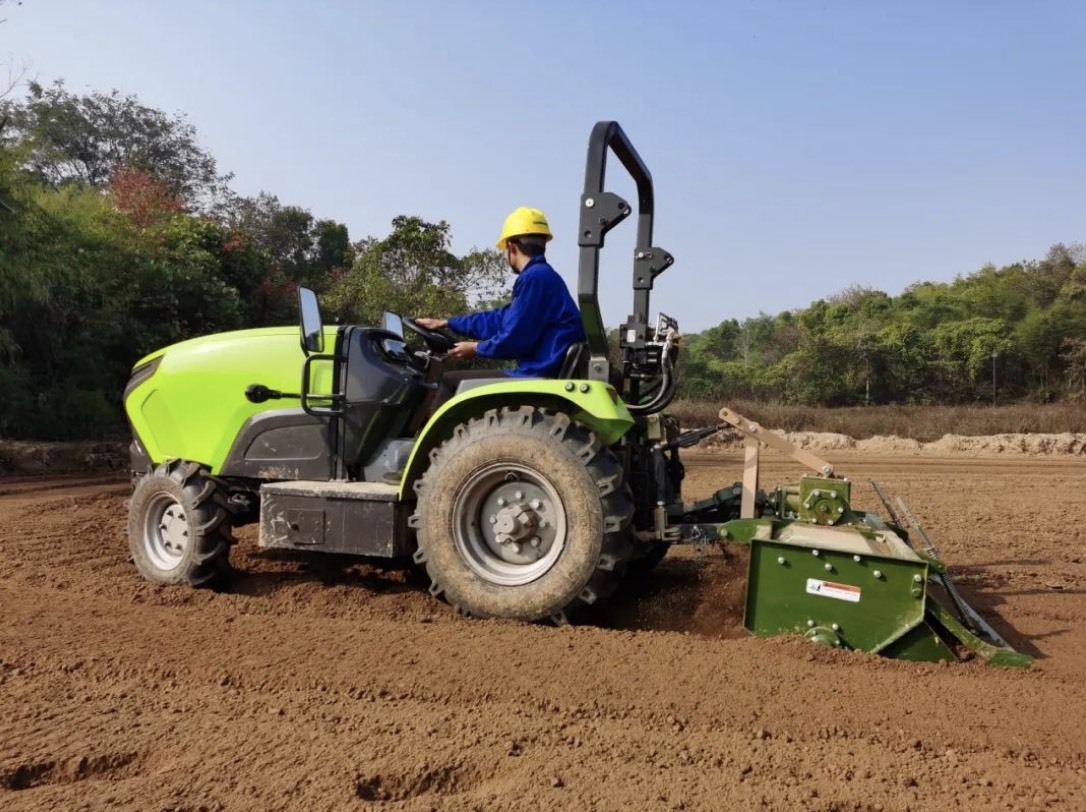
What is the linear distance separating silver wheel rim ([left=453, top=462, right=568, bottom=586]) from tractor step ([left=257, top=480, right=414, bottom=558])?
42 centimetres

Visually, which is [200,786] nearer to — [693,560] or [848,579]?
[848,579]

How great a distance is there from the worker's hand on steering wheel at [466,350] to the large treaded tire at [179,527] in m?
1.52

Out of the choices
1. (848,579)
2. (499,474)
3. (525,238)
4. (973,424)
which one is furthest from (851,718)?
(973,424)

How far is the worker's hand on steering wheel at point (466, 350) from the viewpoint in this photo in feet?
14.0

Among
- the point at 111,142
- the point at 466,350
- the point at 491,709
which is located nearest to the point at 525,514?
the point at 466,350

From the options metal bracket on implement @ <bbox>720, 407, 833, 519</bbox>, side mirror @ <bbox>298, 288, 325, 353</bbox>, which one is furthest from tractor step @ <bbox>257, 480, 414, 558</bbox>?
metal bracket on implement @ <bbox>720, 407, 833, 519</bbox>

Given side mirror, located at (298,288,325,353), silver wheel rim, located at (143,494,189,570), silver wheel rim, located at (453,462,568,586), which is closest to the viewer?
silver wheel rim, located at (453,462,568,586)

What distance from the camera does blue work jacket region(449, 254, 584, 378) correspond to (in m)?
4.12

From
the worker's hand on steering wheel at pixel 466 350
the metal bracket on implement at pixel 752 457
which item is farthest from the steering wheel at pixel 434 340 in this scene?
the metal bracket on implement at pixel 752 457

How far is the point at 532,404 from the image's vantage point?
13.2ft

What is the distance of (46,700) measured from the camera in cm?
296

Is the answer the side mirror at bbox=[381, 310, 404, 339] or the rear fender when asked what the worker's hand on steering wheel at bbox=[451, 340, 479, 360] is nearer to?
the rear fender

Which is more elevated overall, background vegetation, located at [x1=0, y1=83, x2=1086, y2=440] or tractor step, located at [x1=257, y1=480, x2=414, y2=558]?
background vegetation, located at [x1=0, y1=83, x2=1086, y2=440]

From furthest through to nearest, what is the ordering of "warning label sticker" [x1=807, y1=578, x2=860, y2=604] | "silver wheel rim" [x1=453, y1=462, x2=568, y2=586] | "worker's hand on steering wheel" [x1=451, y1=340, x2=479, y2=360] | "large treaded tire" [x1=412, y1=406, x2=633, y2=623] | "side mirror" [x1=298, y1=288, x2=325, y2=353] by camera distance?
"side mirror" [x1=298, y1=288, x2=325, y2=353] → "worker's hand on steering wheel" [x1=451, y1=340, x2=479, y2=360] → "silver wheel rim" [x1=453, y1=462, x2=568, y2=586] → "large treaded tire" [x1=412, y1=406, x2=633, y2=623] → "warning label sticker" [x1=807, y1=578, x2=860, y2=604]
